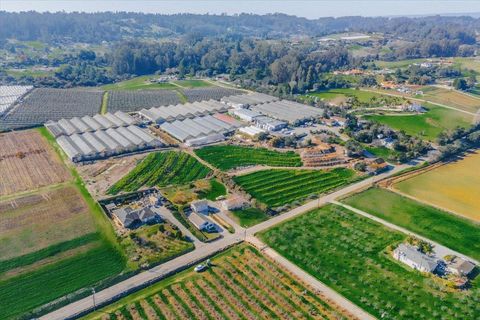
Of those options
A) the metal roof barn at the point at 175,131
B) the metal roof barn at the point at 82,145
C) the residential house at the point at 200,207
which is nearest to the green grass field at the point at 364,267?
the residential house at the point at 200,207

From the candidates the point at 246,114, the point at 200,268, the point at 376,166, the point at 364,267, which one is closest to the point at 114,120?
the point at 246,114

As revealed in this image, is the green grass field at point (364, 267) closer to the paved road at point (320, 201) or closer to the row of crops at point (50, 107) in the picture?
the paved road at point (320, 201)

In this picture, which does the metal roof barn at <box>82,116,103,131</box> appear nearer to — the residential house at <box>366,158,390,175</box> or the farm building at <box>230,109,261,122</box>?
the farm building at <box>230,109,261,122</box>

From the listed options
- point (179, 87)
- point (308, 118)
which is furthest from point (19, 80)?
point (308, 118)

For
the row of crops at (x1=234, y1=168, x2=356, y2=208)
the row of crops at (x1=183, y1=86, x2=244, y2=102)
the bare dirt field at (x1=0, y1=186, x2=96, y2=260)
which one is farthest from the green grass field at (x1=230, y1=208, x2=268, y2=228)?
the row of crops at (x1=183, y1=86, x2=244, y2=102)

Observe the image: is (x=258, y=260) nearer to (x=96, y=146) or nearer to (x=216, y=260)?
(x=216, y=260)
